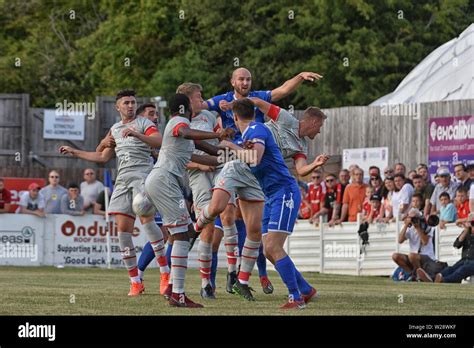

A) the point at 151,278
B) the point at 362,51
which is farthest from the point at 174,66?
the point at 151,278

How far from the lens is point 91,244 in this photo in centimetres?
3138

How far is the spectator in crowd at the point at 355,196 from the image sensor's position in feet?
94.8

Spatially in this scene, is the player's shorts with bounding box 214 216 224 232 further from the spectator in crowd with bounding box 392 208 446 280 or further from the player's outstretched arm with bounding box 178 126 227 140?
the spectator in crowd with bounding box 392 208 446 280

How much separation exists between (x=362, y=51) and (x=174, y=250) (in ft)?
113

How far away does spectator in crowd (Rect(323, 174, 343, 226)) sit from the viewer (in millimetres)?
29594

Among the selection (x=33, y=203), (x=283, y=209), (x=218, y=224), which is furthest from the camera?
(x=33, y=203)

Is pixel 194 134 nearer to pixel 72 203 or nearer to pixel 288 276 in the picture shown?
pixel 288 276

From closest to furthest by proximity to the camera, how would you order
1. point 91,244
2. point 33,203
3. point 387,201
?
point 387,201 < point 33,203 < point 91,244

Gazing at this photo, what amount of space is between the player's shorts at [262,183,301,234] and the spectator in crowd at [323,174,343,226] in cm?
1385

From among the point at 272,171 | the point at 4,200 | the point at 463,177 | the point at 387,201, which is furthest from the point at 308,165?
the point at 4,200

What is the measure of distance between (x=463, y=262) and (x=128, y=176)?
8.44m

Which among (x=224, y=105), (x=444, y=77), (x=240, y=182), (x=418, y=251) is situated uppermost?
(x=444, y=77)

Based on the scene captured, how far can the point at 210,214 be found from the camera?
16.2m
